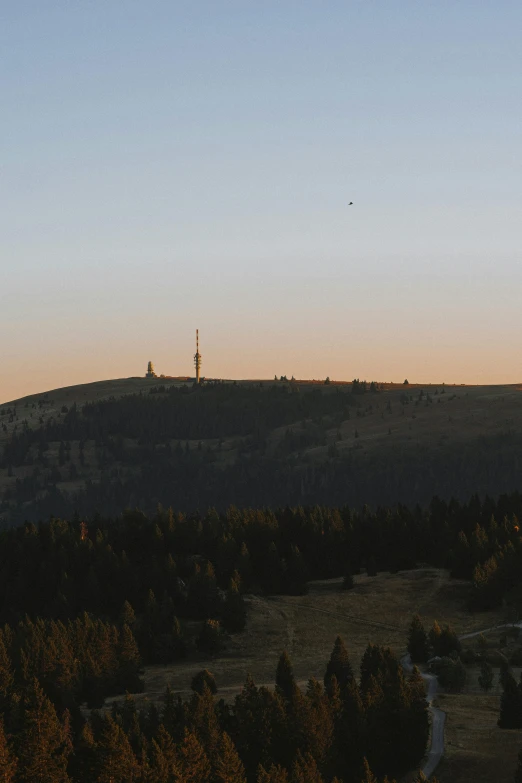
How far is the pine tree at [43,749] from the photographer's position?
90.1m

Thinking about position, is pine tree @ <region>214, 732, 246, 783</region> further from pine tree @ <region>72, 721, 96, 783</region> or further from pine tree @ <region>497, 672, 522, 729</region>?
pine tree @ <region>497, 672, 522, 729</region>

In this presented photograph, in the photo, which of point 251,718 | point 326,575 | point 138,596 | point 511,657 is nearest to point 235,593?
point 138,596

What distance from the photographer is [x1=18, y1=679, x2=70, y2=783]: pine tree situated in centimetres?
9006

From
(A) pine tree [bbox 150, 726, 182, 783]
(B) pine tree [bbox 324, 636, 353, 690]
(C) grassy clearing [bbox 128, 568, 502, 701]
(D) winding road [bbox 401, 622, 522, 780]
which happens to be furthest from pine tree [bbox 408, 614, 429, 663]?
(A) pine tree [bbox 150, 726, 182, 783]

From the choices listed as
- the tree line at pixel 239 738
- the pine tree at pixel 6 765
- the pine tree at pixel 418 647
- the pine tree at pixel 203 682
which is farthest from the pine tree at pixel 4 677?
the pine tree at pixel 418 647

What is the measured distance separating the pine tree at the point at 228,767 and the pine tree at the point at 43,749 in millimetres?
10781

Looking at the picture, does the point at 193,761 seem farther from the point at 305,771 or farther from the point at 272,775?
the point at 305,771

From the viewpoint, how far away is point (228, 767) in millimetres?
89062

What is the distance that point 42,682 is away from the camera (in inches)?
5059

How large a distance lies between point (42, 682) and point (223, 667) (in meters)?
22.9

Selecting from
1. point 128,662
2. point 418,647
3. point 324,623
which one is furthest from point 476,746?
point 324,623

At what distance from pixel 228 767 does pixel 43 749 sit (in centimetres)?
1330

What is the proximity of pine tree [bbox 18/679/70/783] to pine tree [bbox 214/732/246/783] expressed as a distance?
35.4ft

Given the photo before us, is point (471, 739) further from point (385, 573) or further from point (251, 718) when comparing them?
point (385, 573)
